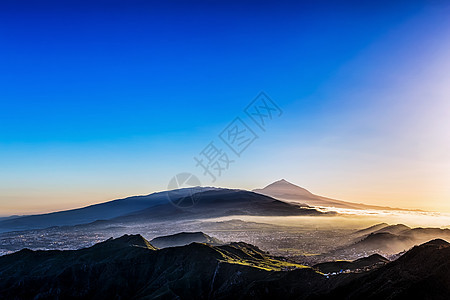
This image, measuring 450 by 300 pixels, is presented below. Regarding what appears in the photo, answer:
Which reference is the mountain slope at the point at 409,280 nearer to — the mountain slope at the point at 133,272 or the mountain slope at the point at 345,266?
the mountain slope at the point at 133,272

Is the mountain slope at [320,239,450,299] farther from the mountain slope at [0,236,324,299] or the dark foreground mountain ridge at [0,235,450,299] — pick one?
the mountain slope at [0,236,324,299]

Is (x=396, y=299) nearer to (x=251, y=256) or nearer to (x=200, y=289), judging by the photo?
(x=200, y=289)

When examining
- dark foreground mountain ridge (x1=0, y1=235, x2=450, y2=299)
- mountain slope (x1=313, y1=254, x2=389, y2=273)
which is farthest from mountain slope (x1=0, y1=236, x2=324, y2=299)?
mountain slope (x1=313, y1=254, x2=389, y2=273)

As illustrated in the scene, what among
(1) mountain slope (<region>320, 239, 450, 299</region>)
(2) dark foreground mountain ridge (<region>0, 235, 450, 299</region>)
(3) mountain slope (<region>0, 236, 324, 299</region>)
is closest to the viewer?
(1) mountain slope (<region>320, 239, 450, 299</region>)

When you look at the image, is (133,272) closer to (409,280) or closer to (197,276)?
(197,276)

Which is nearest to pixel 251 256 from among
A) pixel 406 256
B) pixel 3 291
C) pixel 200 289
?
pixel 200 289

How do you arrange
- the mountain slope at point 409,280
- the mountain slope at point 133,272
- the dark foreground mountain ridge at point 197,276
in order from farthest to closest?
the mountain slope at point 133,272
the dark foreground mountain ridge at point 197,276
the mountain slope at point 409,280

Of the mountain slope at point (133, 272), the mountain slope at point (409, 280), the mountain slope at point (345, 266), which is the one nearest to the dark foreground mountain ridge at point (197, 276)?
the mountain slope at point (409, 280)

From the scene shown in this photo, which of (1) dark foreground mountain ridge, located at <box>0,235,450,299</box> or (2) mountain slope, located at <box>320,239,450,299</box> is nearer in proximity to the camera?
(2) mountain slope, located at <box>320,239,450,299</box>

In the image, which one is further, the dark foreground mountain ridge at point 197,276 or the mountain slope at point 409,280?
the dark foreground mountain ridge at point 197,276

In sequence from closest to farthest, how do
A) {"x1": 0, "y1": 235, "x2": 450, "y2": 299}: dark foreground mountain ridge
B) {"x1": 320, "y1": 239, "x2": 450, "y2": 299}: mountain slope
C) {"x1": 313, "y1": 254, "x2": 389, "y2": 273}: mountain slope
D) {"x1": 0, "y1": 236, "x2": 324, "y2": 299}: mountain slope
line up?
{"x1": 320, "y1": 239, "x2": 450, "y2": 299}: mountain slope
{"x1": 0, "y1": 235, "x2": 450, "y2": 299}: dark foreground mountain ridge
{"x1": 0, "y1": 236, "x2": 324, "y2": 299}: mountain slope
{"x1": 313, "y1": 254, "x2": 389, "y2": 273}: mountain slope

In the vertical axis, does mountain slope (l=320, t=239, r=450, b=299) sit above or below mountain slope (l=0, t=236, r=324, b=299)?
above
